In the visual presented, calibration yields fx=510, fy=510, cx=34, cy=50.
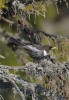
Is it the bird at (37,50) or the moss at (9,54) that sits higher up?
the moss at (9,54)

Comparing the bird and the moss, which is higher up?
the moss

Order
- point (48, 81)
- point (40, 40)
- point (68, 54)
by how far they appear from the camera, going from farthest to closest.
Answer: point (40, 40)
point (68, 54)
point (48, 81)

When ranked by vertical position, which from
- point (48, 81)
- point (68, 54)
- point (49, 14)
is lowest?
point (48, 81)

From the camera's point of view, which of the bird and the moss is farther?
the moss

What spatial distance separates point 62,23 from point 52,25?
27.5 inches

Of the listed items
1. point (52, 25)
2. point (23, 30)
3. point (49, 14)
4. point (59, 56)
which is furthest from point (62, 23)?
point (59, 56)

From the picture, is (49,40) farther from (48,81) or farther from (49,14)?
(49,14)

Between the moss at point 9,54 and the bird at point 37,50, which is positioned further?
the moss at point 9,54

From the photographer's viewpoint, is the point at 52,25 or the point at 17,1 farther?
the point at 52,25

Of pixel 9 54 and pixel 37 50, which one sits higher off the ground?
pixel 9 54

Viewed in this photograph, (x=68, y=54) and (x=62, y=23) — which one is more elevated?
(x=62, y=23)

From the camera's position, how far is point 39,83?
6.66 m

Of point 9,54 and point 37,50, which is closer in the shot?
point 37,50

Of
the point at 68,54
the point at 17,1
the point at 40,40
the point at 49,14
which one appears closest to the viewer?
the point at 68,54
